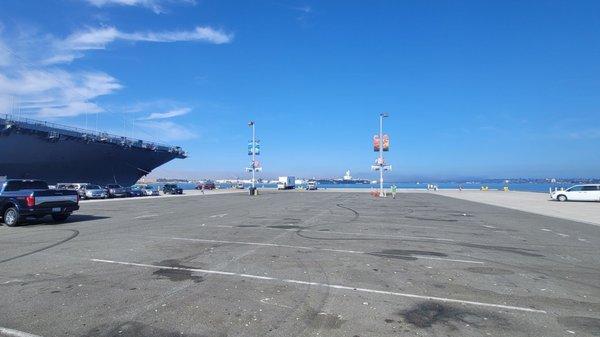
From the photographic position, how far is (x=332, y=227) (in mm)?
15406

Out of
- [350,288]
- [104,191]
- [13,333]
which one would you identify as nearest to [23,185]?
[13,333]

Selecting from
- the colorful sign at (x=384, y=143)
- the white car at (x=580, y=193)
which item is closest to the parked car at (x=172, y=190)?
the colorful sign at (x=384, y=143)

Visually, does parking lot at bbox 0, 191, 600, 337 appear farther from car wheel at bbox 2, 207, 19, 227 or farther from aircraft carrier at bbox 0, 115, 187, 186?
aircraft carrier at bbox 0, 115, 187, 186

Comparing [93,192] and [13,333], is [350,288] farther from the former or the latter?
[93,192]

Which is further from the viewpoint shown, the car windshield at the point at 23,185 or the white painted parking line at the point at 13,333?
the car windshield at the point at 23,185

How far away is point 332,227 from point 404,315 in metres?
10.1

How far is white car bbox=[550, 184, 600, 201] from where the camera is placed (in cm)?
3612

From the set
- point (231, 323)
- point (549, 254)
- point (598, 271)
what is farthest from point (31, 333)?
point (549, 254)

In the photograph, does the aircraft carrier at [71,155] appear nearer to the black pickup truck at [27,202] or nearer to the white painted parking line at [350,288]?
the black pickup truck at [27,202]

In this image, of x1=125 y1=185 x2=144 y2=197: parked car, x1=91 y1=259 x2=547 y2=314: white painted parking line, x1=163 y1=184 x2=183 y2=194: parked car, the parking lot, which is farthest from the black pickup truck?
x1=163 y1=184 x2=183 y2=194: parked car

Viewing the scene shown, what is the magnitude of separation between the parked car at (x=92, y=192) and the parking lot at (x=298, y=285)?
3328 centimetres

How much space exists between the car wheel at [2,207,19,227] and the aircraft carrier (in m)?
36.5

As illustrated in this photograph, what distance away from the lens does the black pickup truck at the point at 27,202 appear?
16500 mm

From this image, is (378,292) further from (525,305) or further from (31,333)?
(31,333)
